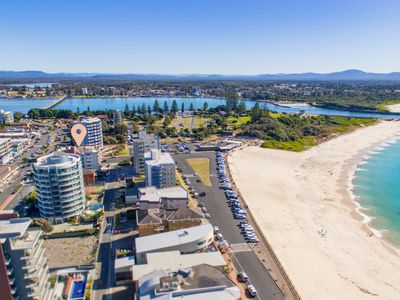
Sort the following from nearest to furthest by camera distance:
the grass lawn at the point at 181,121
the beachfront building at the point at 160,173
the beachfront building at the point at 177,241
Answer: the beachfront building at the point at 177,241 → the beachfront building at the point at 160,173 → the grass lawn at the point at 181,121

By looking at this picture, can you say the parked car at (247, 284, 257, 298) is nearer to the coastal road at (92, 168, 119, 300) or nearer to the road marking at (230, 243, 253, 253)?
the road marking at (230, 243, 253, 253)

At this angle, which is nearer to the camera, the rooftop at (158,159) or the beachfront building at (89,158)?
the rooftop at (158,159)

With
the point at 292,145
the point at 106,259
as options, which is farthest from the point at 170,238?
the point at 292,145

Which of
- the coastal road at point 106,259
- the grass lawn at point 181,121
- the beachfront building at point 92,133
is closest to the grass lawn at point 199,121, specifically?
the grass lawn at point 181,121

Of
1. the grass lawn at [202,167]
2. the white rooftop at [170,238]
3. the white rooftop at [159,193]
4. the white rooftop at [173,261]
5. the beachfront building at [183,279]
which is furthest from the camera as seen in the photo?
the grass lawn at [202,167]

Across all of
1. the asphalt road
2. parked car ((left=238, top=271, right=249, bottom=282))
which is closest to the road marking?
the asphalt road

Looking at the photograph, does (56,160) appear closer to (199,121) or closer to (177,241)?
(177,241)

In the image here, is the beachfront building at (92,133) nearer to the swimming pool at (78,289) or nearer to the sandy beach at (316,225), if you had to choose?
the sandy beach at (316,225)
